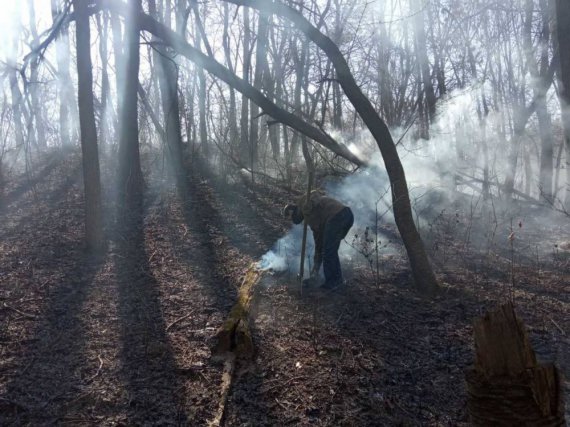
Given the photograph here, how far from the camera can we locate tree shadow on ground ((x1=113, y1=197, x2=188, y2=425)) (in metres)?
3.38

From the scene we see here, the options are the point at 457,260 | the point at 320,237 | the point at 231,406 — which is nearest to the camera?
the point at 231,406

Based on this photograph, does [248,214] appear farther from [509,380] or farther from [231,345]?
[509,380]

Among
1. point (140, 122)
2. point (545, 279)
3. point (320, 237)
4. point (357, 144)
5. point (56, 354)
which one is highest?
point (140, 122)

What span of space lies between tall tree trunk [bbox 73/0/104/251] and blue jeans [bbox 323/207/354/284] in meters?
3.58

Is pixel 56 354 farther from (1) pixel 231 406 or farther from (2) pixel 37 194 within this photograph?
(2) pixel 37 194

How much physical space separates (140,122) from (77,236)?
9.47m

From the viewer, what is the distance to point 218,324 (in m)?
4.76

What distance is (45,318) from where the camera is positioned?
15.7 ft

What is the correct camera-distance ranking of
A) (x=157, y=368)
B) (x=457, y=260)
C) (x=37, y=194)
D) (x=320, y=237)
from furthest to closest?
Result: (x=37, y=194)
(x=457, y=260)
(x=320, y=237)
(x=157, y=368)

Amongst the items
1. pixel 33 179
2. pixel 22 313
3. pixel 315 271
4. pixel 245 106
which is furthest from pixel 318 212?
pixel 245 106

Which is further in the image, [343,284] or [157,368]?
[343,284]

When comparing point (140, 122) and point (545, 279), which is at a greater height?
point (140, 122)

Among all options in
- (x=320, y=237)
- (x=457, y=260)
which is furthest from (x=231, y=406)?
(x=457, y=260)

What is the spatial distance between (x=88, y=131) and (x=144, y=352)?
4008mm
